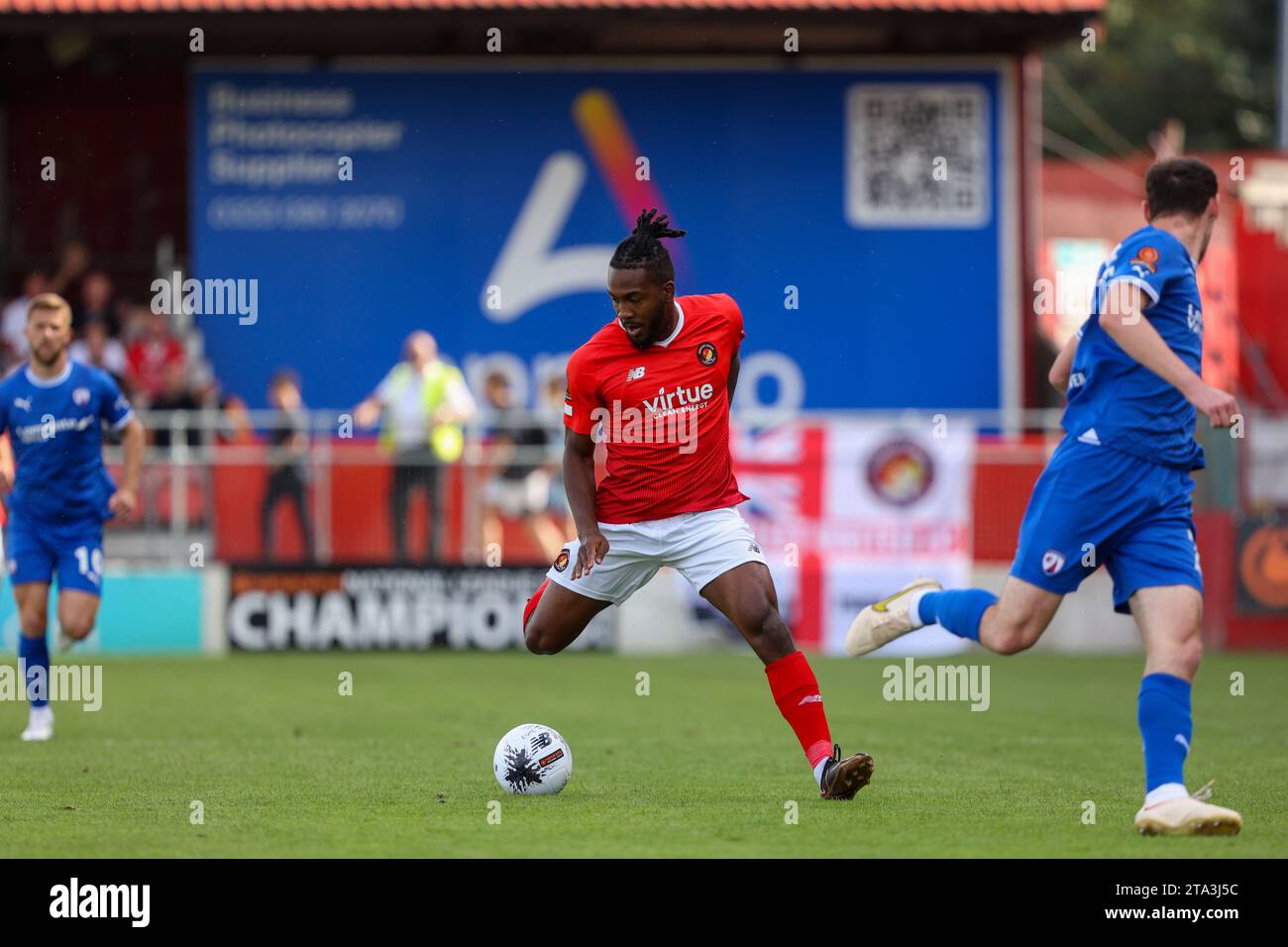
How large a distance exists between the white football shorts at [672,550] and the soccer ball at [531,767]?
0.71 metres

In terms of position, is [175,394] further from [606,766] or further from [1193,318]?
[1193,318]

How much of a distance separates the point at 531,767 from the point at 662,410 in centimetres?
169

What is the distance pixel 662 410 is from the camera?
8.59m

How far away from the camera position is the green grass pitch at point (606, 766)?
7375mm

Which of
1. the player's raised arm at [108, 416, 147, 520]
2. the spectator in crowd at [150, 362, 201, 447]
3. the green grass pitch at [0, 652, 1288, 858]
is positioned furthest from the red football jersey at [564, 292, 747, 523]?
the spectator in crowd at [150, 362, 201, 447]

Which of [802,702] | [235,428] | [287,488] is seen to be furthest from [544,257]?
[802,702]

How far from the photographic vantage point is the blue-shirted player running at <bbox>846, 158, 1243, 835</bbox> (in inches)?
292

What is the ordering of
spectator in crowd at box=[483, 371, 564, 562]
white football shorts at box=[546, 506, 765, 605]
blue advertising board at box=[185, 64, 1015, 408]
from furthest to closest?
1. blue advertising board at box=[185, 64, 1015, 408]
2. spectator in crowd at box=[483, 371, 564, 562]
3. white football shorts at box=[546, 506, 765, 605]

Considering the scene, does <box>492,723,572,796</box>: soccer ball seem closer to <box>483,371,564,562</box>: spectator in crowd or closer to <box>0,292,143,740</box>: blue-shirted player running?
<box>0,292,143,740</box>: blue-shirted player running

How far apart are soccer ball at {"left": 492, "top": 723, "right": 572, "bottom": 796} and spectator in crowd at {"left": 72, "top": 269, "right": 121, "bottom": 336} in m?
13.6

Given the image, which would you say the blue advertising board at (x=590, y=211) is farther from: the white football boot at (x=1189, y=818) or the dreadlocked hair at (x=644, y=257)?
the white football boot at (x=1189, y=818)

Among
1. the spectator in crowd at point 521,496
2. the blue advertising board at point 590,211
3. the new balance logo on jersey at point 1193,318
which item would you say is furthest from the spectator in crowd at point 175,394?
the new balance logo on jersey at point 1193,318

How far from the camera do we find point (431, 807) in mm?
8336
